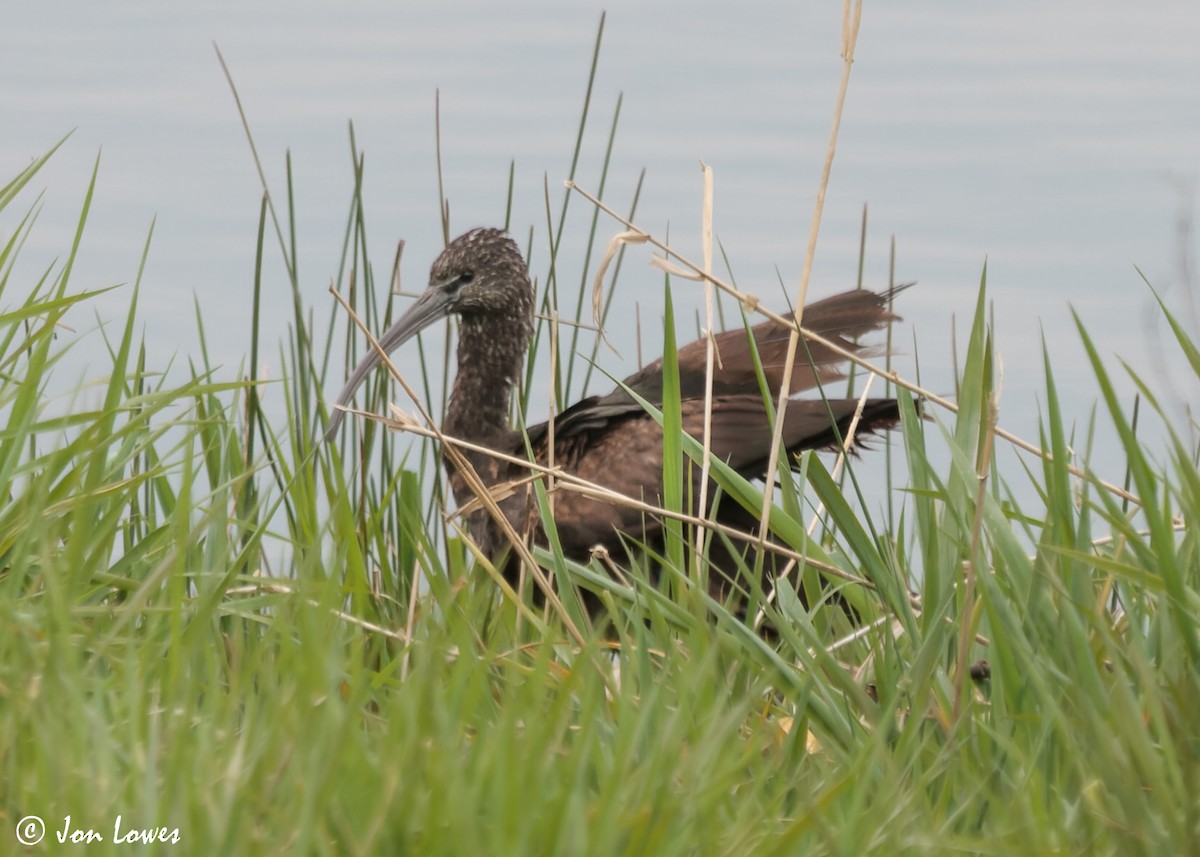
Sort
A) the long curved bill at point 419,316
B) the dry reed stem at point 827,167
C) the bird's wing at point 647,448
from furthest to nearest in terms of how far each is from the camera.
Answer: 1. the long curved bill at point 419,316
2. the bird's wing at point 647,448
3. the dry reed stem at point 827,167

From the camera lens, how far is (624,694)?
5.60 feet

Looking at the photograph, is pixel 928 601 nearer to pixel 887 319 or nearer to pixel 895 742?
pixel 895 742

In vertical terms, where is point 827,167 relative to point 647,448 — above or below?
above

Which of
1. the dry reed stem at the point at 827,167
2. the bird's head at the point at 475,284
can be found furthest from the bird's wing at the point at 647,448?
the dry reed stem at the point at 827,167

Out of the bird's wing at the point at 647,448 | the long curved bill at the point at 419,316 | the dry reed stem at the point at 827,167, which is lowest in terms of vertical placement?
the bird's wing at the point at 647,448

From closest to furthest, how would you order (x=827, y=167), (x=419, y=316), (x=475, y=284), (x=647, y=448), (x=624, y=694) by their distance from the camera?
1. (x=624, y=694)
2. (x=827, y=167)
3. (x=647, y=448)
4. (x=419, y=316)
5. (x=475, y=284)

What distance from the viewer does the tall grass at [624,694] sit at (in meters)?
1.47

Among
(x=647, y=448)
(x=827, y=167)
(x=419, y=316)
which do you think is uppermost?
(x=827, y=167)

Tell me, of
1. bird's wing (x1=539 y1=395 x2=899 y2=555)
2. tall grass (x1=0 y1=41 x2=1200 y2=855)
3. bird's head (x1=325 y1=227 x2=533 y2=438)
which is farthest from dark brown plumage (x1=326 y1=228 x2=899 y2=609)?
tall grass (x1=0 y1=41 x2=1200 y2=855)

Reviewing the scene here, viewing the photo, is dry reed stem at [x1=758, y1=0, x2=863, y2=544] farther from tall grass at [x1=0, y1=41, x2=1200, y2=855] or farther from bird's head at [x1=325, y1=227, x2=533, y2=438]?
bird's head at [x1=325, y1=227, x2=533, y2=438]

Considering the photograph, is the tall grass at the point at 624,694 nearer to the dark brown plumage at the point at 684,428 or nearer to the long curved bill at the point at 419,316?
the dark brown plumage at the point at 684,428

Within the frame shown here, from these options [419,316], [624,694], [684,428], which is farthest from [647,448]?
[624,694]

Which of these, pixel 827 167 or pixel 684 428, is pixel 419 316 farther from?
pixel 827 167

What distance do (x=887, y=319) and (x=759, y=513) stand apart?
1901 mm
